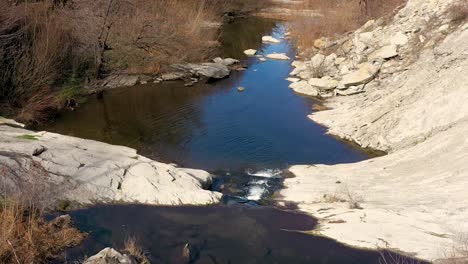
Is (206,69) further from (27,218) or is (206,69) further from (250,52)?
(27,218)

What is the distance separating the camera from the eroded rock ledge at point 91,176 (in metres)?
12.1

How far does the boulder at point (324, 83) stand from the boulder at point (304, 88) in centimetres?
23

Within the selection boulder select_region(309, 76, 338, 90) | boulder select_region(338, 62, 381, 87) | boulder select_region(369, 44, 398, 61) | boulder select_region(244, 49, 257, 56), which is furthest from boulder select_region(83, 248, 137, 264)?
boulder select_region(244, 49, 257, 56)

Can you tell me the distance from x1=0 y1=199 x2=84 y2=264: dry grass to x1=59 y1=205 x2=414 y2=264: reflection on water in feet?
1.07

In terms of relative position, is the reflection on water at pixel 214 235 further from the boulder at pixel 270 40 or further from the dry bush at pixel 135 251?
the boulder at pixel 270 40

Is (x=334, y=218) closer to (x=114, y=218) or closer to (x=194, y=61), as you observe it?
(x=114, y=218)

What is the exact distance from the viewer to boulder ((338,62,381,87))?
23.6 meters

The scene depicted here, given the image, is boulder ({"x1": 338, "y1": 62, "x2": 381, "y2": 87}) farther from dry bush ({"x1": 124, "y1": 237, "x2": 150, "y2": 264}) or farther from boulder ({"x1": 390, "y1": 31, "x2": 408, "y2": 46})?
dry bush ({"x1": 124, "y1": 237, "x2": 150, "y2": 264})

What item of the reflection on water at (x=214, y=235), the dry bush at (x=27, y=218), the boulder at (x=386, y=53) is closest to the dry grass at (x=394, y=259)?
the reflection on water at (x=214, y=235)

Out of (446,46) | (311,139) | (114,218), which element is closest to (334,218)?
(114,218)

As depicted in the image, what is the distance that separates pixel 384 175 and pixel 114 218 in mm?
7522

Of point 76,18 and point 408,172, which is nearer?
point 408,172

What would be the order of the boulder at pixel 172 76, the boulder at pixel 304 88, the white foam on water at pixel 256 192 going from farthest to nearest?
1. the boulder at pixel 172 76
2. the boulder at pixel 304 88
3. the white foam on water at pixel 256 192

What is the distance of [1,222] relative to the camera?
350 inches
